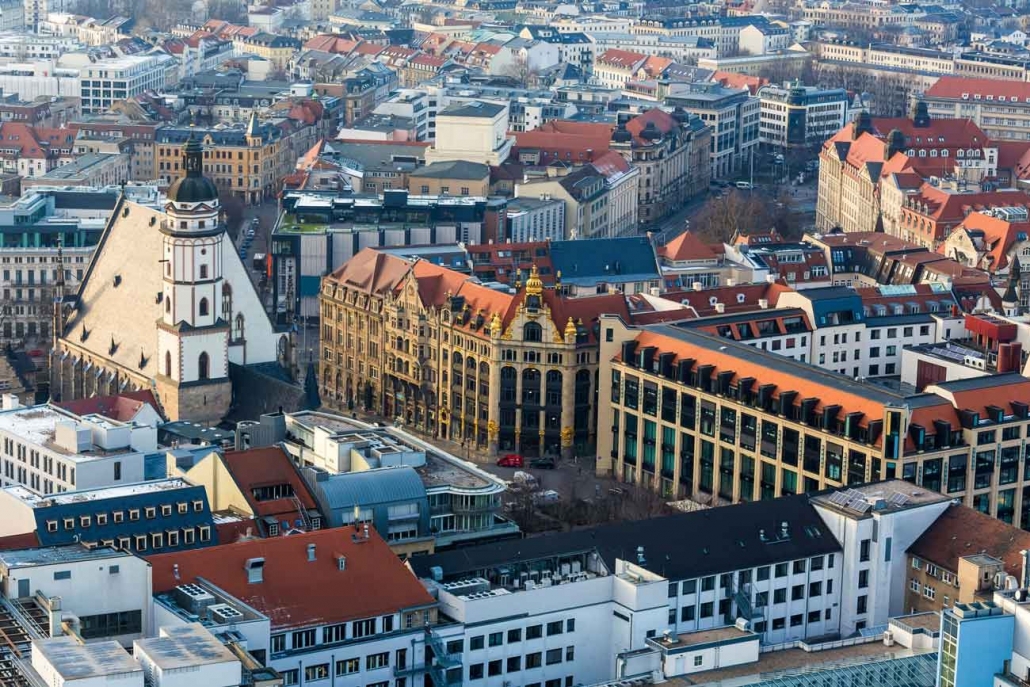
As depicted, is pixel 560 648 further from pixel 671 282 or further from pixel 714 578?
pixel 671 282

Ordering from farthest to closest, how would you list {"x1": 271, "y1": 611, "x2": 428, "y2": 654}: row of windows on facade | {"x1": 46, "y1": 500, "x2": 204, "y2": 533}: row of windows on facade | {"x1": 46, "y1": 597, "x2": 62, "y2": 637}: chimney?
{"x1": 46, "y1": 500, "x2": 204, "y2": 533}: row of windows on facade → {"x1": 271, "y1": 611, "x2": 428, "y2": 654}: row of windows on facade → {"x1": 46, "y1": 597, "x2": 62, "y2": 637}: chimney

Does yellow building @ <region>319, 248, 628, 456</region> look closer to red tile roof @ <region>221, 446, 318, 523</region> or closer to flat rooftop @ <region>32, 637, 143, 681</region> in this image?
red tile roof @ <region>221, 446, 318, 523</region>

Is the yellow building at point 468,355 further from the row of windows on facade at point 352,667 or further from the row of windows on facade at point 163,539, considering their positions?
the row of windows on facade at point 352,667

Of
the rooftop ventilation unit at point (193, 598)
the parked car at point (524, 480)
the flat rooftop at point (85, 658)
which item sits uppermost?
the flat rooftop at point (85, 658)


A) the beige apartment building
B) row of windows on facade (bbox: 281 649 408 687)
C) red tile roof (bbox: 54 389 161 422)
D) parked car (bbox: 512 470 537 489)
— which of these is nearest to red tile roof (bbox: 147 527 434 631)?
row of windows on facade (bbox: 281 649 408 687)

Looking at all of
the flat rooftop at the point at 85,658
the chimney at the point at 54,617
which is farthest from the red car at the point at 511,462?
the flat rooftop at the point at 85,658

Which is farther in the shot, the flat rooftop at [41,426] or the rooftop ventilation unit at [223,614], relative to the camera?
the flat rooftop at [41,426]

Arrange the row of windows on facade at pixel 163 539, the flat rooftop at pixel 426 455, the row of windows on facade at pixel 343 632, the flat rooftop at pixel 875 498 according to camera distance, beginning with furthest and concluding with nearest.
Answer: the flat rooftop at pixel 426 455 < the flat rooftop at pixel 875 498 < the row of windows on facade at pixel 163 539 < the row of windows on facade at pixel 343 632
